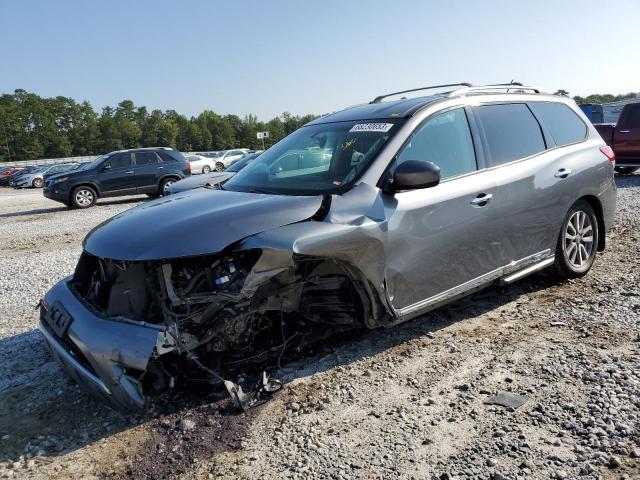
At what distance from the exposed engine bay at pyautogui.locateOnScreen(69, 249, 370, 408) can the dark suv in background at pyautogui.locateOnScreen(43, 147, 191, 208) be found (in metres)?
14.0

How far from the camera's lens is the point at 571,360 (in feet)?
11.1

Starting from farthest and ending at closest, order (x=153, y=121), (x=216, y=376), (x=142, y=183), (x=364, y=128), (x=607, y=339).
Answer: (x=153, y=121)
(x=142, y=183)
(x=364, y=128)
(x=607, y=339)
(x=216, y=376)

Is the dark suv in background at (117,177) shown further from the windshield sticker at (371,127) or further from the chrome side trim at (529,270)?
the chrome side trim at (529,270)

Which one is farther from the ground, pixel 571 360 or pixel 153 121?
pixel 153 121

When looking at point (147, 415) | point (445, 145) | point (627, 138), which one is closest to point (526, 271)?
point (445, 145)

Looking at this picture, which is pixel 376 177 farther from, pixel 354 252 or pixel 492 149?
pixel 492 149

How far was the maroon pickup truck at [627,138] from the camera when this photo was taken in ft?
41.8

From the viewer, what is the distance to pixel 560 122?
498cm

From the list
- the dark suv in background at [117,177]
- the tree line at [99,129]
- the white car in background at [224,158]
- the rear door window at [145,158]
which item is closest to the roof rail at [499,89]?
the dark suv in background at [117,177]

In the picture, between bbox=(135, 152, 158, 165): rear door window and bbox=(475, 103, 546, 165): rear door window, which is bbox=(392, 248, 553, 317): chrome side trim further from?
bbox=(135, 152, 158, 165): rear door window

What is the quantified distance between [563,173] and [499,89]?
0.96 m

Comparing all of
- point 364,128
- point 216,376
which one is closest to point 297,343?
point 216,376

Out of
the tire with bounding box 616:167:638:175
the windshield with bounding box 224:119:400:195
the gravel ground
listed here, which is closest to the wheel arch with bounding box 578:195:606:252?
the gravel ground

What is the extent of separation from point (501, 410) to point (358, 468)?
0.94m
